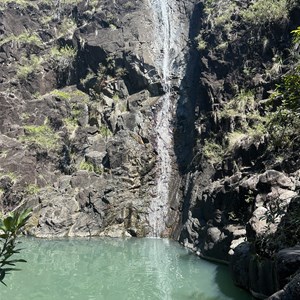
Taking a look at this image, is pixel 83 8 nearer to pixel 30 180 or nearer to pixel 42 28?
pixel 42 28

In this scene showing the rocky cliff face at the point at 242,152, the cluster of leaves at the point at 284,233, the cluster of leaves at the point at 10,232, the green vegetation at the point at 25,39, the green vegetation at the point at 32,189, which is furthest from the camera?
the green vegetation at the point at 25,39

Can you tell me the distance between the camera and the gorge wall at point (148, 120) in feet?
61.4

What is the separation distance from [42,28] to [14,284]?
106ft

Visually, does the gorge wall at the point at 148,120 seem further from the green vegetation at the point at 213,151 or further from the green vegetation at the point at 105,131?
the green vegetation at the point at 105,131

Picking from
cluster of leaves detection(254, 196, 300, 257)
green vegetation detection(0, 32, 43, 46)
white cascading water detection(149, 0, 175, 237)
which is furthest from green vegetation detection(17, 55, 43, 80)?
cluster of leaves detection(254, 196, 300, 257)

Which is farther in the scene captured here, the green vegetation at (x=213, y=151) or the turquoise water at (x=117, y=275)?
the green vegetation at (x=213, y=151)

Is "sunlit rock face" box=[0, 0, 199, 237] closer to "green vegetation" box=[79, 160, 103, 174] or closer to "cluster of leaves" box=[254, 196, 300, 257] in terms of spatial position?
"green vegetation" box=[79, 160, 103, 174]

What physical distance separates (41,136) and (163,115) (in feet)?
33.8

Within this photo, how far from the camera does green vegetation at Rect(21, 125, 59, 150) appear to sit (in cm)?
3044

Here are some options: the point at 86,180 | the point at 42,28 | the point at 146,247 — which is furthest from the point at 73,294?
the point at 42,28

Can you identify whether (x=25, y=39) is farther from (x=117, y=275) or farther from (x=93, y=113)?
(x=117, y=275)

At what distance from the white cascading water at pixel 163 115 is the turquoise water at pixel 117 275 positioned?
333 cm

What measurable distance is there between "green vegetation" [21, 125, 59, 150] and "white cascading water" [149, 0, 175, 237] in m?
8.74

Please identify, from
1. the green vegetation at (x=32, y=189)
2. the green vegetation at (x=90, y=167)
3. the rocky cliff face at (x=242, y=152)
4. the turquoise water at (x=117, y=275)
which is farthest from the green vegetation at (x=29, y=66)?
the turquoise water at (x=117, y=275)
